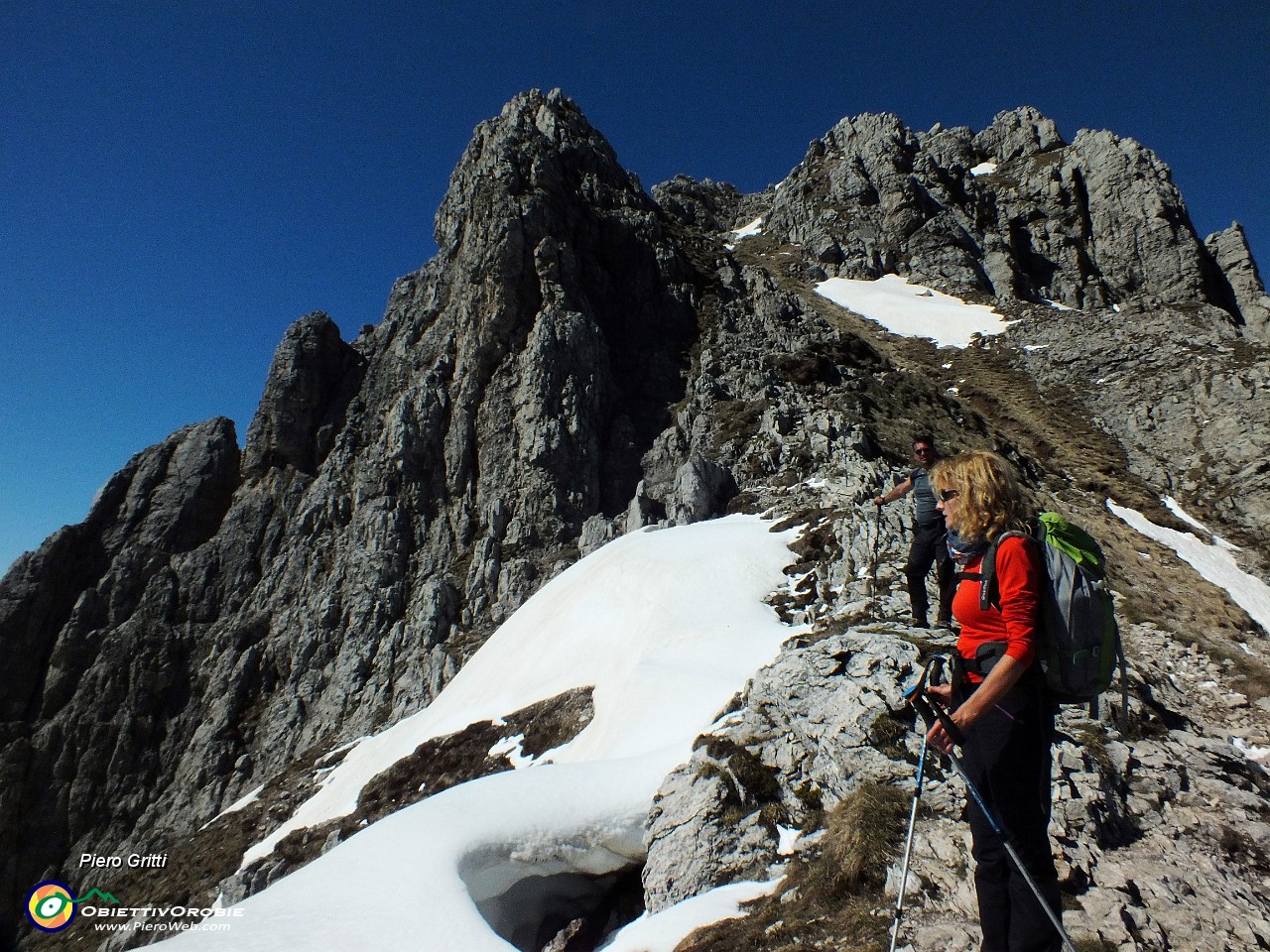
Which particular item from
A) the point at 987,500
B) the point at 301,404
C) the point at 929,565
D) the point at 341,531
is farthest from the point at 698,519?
the point at 301,404

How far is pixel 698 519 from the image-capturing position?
28.6 metres

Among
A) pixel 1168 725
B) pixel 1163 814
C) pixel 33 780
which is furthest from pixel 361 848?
pixel 33 780

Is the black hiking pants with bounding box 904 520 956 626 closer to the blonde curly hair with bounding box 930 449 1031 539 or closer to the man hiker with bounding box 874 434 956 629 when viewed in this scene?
the man hiker with bounding box 874 434 956 629

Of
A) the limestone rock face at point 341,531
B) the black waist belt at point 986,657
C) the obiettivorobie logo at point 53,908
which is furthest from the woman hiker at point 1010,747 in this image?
the limestone rock face at point 341,531

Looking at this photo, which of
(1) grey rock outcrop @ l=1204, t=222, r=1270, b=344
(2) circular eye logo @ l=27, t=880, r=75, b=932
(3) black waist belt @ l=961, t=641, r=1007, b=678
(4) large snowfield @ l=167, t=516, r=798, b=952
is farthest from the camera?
(1) grey rock outcrop @ l=1204, t=222, r=1270, b=344

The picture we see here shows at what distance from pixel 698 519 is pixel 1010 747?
24835 millimetres

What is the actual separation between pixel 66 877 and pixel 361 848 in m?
47.6

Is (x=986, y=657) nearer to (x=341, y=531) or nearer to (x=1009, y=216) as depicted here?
(x=341, y=531)

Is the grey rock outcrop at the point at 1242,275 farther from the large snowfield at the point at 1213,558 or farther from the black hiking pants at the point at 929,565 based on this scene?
the black hiking pants at the point at 929,565


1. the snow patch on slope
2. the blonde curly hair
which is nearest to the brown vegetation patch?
the blonde curly hair

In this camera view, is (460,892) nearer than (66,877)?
Yes

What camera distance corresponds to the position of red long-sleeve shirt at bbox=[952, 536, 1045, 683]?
3.71 metres

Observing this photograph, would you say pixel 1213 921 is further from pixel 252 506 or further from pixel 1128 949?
pixel 252 506

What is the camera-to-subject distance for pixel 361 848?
24.0 ft
